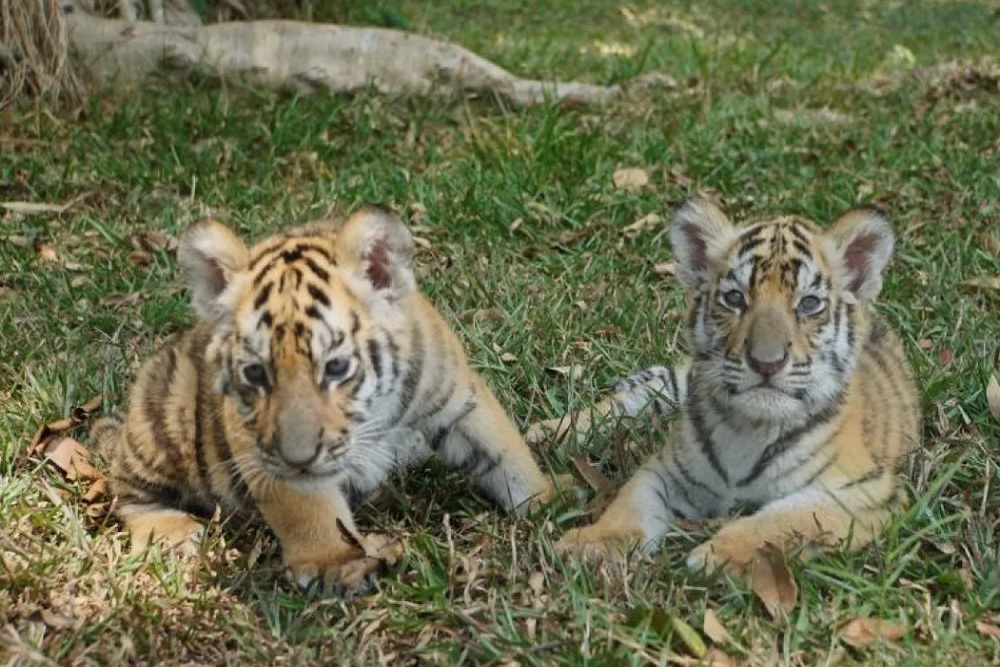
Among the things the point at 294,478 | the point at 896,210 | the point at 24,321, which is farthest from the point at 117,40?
the point at 294,478

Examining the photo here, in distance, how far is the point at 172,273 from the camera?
5.82m

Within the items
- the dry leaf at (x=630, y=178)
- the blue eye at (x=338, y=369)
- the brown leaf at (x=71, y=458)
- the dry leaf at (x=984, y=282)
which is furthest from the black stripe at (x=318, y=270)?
the dry leaf at (x=630, y=178)

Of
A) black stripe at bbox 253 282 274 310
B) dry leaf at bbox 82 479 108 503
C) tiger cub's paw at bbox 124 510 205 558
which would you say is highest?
black stripe at bbox 253 282 274 310

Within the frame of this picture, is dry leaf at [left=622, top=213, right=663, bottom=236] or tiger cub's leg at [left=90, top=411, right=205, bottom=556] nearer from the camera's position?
tiger cub's leg at [left=90, top=411, right=205, bottom=556]

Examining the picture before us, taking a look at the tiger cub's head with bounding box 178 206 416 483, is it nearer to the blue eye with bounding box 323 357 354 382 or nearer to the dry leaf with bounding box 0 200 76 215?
the blue eye with bounding box 323 357 354 382

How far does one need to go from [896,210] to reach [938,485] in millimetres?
2837

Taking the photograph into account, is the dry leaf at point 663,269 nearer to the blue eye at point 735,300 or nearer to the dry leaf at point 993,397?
the dry leaf at point 993,397

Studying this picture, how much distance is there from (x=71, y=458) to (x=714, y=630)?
215cm

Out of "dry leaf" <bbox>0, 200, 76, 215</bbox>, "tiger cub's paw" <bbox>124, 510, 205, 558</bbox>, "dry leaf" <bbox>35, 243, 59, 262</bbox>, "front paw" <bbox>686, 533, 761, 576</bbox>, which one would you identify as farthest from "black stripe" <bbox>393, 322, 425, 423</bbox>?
"dry leaf" <bbox>0, 200, 76, 215</bbox>

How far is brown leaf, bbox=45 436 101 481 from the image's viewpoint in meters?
4.27

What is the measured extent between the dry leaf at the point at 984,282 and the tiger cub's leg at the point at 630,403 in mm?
1416

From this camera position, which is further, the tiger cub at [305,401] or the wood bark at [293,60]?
the wood bark at [293,60]

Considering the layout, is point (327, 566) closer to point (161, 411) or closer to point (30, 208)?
point (161, 411)

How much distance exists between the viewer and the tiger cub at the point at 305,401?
3436 mm
